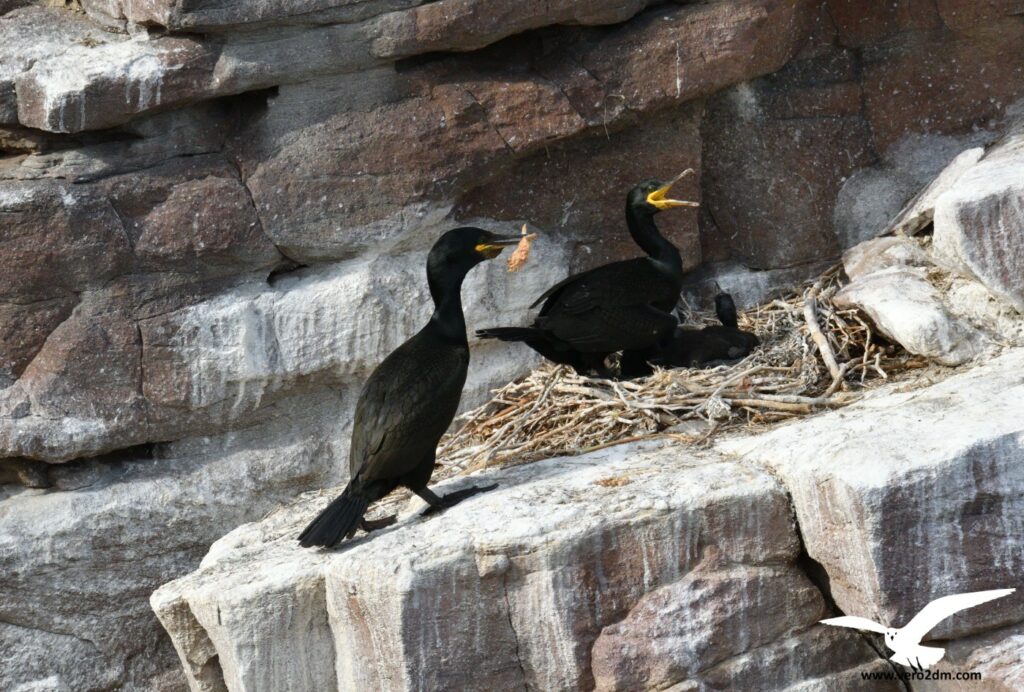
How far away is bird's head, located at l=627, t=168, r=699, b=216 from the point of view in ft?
20.1

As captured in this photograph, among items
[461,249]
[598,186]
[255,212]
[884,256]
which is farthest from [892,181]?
[255,212]

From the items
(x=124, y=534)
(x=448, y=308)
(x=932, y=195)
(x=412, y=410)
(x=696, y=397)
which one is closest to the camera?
(x=412, y=410)

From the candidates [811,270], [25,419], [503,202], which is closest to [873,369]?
[811,270]

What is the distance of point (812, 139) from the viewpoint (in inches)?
267

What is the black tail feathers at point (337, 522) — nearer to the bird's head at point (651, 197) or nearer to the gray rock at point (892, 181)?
the bird's head at point (651, 197)

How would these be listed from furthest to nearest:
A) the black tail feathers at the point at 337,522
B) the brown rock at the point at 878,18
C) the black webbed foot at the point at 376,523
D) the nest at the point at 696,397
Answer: the brown rock at the point at 878,18 → the nest at the point at 696,397 → the black webbed foot at the point at 376,523 → the black tail feathers at the point at 337,522

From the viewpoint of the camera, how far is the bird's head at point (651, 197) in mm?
6129

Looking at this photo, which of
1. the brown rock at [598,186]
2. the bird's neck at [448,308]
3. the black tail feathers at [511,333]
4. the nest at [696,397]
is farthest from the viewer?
the brown rock at [598,186]

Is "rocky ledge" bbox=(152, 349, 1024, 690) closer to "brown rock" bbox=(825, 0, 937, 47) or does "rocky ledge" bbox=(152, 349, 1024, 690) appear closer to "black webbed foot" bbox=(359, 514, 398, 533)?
"black webbed foot" bbox=(359, 514, 398, 533)

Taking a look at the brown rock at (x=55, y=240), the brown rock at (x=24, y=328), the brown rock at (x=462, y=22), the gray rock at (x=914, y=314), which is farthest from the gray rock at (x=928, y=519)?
the brown rock at (x=24, y=328)

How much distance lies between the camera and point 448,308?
527cm

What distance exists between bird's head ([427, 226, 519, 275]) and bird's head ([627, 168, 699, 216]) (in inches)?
40.0

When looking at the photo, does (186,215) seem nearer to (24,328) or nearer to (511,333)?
(24,328)

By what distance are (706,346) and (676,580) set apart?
160cm
